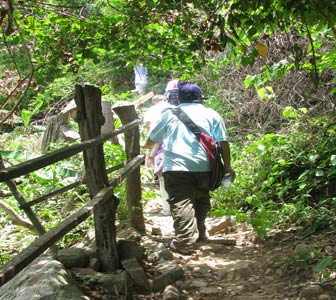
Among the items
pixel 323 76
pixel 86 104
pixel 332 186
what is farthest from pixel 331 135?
pixel 86 104

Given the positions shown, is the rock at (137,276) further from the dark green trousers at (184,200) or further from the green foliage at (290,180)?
the green foliage at (290,180)

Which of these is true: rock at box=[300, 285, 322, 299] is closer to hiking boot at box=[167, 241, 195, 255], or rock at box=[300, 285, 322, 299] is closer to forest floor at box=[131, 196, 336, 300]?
forest floor at box=[131, 196, 336, 300]

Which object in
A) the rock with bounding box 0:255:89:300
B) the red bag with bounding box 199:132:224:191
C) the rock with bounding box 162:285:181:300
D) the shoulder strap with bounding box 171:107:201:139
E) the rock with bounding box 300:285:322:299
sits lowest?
the rock with bounding box 300:285:322:299

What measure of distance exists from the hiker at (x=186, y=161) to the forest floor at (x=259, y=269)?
294 mm

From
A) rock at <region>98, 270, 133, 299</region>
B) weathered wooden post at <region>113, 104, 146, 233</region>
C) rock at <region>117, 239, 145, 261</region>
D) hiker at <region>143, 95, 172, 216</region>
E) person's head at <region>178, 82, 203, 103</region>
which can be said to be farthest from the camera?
hiker at <region>143, 95, 172, 216</region>

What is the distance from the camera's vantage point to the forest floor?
3496mm

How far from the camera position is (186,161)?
454 centimetres

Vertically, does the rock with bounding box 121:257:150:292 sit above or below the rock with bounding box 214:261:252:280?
above

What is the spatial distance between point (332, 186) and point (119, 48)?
291 cm

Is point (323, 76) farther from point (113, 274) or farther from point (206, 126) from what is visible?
point (113, 274)

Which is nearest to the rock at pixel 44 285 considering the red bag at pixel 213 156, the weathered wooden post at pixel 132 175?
the weathered wooden post at pixel 132 175

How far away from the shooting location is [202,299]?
360 cm

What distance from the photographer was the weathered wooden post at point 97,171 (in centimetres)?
346

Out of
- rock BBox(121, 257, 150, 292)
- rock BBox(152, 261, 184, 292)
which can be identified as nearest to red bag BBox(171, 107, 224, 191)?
rock BBox(152, 261, 184, 292)
